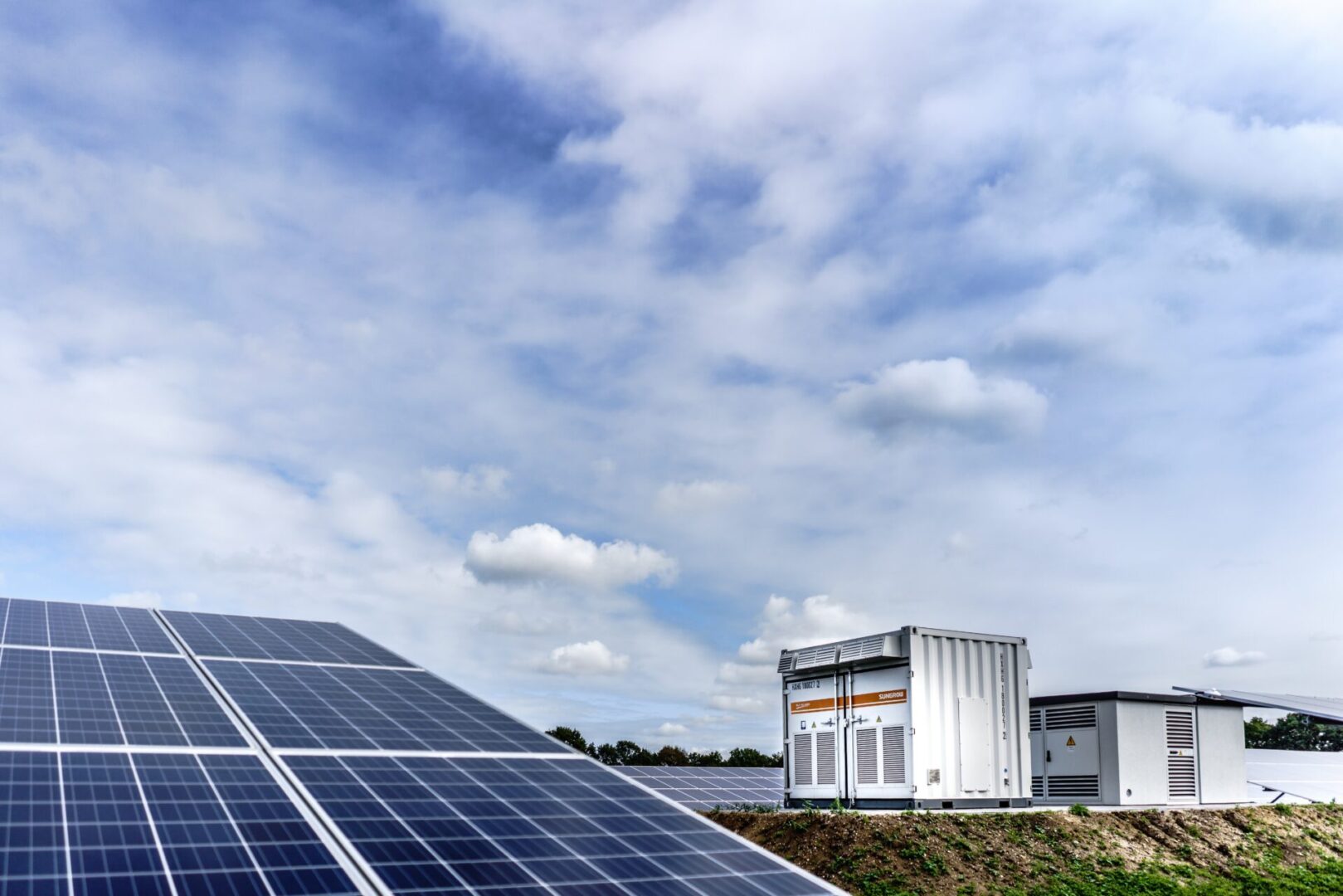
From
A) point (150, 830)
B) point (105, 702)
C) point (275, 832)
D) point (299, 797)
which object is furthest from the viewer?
point (105, 702)

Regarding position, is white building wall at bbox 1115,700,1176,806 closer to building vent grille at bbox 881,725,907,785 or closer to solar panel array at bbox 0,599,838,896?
building vent grille at bbox 881,725,907,785

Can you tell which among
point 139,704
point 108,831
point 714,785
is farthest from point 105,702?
point 714,785

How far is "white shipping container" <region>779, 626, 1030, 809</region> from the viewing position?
23562mm

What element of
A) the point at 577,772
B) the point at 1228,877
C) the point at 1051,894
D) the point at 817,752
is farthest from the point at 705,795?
the point at 577,772

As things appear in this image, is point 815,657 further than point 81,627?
Yes

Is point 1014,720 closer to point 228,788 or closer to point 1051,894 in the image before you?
point 1051,894

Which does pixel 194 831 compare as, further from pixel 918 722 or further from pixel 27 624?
pixel 918 722

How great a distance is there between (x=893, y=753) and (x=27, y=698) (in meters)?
18.0

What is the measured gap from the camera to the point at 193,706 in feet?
49.8

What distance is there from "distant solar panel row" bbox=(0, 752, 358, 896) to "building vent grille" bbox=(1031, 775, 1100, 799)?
2225cm

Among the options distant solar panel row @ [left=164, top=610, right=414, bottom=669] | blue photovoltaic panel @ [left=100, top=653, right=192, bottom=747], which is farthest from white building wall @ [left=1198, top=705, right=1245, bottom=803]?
blue photovoltaic panel @ [left=100, top=653, right=192, bottom=747]

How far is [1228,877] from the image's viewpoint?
23.3 meters

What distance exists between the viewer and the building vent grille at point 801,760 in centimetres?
2636

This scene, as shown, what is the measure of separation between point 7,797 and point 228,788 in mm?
2196
